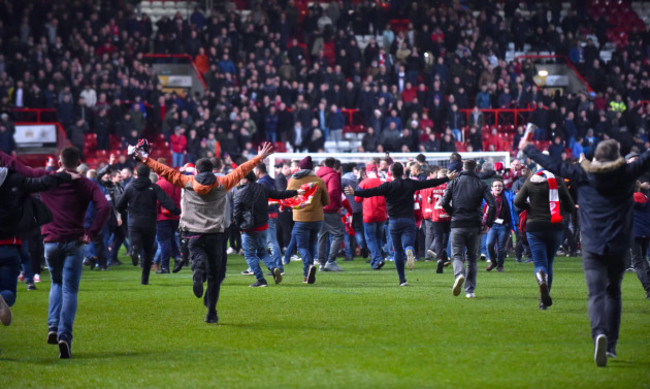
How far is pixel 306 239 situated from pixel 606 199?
901 centimetres

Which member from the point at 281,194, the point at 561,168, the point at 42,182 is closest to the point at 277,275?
the point at 281,194

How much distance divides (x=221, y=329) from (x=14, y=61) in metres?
23.6

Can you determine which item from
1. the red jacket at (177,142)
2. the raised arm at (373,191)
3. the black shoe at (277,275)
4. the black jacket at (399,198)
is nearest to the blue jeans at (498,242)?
the black jacket at (399,198)

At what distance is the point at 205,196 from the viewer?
40.4 ft

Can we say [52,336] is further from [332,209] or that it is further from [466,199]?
[332,209]

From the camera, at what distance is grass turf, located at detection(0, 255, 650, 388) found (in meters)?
8.70

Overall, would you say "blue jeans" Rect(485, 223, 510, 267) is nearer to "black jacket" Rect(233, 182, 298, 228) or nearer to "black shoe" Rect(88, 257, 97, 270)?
"black jacket" Rect(233, 182, 298, 228)

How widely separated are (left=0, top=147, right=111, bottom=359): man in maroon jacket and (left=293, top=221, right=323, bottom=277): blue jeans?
777 centimetres

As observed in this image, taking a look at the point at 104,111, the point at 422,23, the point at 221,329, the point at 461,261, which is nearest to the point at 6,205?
the point at 221,329

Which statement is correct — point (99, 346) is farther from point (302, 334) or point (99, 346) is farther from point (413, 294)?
point (413, 294)

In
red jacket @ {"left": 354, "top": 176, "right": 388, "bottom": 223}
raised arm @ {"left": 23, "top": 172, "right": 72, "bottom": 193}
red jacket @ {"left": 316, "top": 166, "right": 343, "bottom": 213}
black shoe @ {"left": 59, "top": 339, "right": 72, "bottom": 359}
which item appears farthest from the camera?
red jacket @ {"left": 316, "top": 166, "right": 343, "bottom": 213}

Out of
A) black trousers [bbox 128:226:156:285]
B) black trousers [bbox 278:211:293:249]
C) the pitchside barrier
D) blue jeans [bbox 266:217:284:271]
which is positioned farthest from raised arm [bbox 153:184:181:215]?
the pitchside barrier

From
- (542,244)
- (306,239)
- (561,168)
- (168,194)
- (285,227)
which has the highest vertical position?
(561,168)

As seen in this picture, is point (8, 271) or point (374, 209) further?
point (374, 209)
